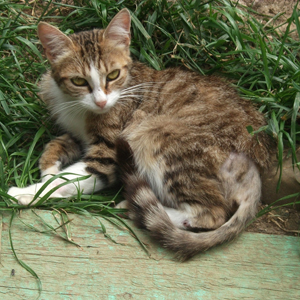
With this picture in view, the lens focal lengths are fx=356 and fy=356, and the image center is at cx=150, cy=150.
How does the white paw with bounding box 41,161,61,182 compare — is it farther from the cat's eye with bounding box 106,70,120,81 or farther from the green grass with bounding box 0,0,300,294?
the cat's eye with bounding box 106,70,120,81

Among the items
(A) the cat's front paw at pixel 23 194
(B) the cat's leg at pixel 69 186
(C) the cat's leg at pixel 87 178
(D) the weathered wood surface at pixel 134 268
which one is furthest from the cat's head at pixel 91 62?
(D) the weathered wood surface at pixel 134 268

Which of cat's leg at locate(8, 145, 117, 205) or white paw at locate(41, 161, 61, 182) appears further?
white paw at locate(41, 161, 61, 182)

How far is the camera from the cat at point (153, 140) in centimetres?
241

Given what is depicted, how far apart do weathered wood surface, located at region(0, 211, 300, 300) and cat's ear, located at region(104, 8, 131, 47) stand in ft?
4.81

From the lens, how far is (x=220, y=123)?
8.66 ft

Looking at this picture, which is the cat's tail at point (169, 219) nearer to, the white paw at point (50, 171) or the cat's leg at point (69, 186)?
the cat's leg at point (69, 186)

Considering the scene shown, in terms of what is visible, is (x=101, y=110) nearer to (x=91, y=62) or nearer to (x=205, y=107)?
(x=91, y=62)

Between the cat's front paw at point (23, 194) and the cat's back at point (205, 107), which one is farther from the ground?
the cat's back at point (205, 107)

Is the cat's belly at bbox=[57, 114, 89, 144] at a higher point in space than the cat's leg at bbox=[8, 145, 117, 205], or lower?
higher

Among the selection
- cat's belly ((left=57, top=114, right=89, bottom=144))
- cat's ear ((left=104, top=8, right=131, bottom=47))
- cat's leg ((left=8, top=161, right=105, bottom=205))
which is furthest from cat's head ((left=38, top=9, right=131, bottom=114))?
cat's leg ((left=8, top=161, right=105, bottom=205))

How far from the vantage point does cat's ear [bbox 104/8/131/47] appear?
2748 mm

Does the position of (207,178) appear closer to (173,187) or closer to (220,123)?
(173,187)

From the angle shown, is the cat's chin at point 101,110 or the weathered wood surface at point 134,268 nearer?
the weathered wood surface at point 134,268

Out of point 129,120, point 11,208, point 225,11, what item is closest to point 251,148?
point 129,120
